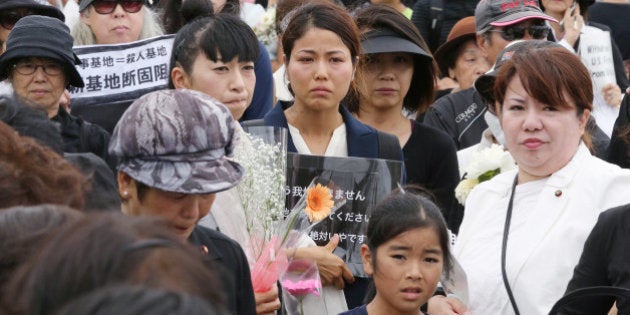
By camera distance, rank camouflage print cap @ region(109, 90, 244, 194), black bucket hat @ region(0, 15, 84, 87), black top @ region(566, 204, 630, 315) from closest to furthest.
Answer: camouflage print cap @ region(109, 90, 244, 194) → black top @ region(566, 204, 630, 315) → black bucket hat @ region(0, 15, 84, 87)

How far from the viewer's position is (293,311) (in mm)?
4535

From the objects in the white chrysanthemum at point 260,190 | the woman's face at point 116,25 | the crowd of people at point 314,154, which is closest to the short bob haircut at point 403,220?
the crowd of people at point 314,154

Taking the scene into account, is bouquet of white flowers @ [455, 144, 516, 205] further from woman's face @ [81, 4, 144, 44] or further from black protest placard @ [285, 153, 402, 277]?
woman's face @ [81, 4, 144, 44]

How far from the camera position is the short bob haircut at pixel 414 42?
615 centimetres

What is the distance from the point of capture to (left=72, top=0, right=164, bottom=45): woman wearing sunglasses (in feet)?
22.5

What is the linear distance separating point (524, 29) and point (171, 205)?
395 cm

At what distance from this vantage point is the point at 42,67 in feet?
18.0

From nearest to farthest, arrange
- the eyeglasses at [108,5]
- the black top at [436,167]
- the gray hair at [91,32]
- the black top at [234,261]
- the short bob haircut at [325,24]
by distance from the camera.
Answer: the black top at [234,261], the short bob haircut at [325,24], the black top at [436,167], the eyeglasses at [108,5], the gray hair at [91,32]

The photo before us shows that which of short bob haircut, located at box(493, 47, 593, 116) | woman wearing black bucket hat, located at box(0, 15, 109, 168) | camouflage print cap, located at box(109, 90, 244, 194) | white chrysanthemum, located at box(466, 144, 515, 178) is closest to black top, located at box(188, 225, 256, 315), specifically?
camouflage print cap, located at box(109, 90, 244, 194)

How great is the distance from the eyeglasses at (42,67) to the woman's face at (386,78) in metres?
1.49

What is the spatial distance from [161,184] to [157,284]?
62.7 inches

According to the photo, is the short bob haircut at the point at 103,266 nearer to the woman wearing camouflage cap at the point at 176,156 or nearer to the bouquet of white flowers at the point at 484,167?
the woman wearing camouflage cap at the point at 176,156

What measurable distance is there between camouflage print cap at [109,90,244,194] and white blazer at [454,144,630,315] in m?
1.46

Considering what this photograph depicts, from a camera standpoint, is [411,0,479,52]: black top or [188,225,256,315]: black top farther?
[411,0,479,52]: black top
